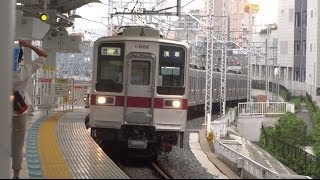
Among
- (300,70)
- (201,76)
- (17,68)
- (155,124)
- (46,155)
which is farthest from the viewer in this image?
(300,70)

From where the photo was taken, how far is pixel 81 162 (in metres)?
6.87

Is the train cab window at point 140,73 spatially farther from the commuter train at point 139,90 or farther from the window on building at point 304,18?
the window on building at point 304,18

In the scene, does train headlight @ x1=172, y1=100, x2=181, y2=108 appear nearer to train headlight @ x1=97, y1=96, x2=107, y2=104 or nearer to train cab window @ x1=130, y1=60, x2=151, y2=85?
train cab window @ x1=130, y1=60, x2=151, y2=85

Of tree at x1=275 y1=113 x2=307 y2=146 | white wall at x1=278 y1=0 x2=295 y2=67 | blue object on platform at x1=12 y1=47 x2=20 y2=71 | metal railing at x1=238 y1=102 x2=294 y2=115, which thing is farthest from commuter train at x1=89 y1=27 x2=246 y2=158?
white wall at x1=278 y1=0 x2=295 y2=67

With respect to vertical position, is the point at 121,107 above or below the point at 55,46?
below

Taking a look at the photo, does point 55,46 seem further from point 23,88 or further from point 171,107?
point 23,88

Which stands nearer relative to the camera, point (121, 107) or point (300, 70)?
point (121, 107)

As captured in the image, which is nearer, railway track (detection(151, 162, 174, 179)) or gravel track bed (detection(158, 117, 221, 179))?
railway track (detection(151, 162, 174, 179))

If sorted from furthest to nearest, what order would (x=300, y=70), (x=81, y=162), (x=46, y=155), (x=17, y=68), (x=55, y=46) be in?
(x=300, y=70), (x=55, y=46), (x=46, y=155), (x=81, y=162), (x=17, y=68)

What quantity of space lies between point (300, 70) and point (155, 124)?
121 feet

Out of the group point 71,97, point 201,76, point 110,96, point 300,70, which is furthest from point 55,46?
point 300,70

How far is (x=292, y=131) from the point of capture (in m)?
22.2

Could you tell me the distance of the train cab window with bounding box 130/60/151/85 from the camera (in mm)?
10094

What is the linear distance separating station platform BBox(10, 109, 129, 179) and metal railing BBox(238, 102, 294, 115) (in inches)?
752
